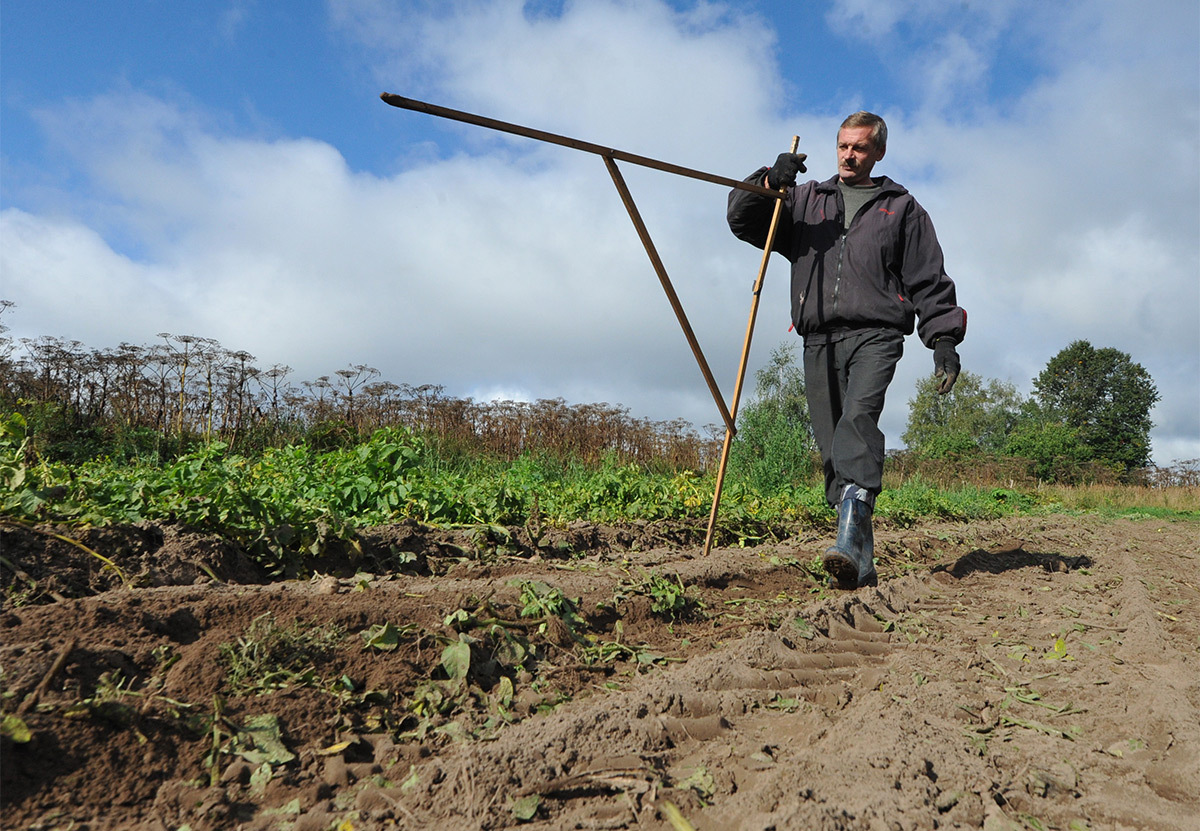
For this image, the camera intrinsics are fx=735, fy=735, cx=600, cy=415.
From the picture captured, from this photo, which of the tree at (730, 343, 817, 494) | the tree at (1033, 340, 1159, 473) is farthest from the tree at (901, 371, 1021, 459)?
the tree at (730, 343, 817, 494)

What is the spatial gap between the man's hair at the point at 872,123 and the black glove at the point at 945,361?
126cm

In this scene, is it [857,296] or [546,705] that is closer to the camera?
[546,705]

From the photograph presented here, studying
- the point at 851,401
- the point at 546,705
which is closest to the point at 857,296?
the point at 851,401

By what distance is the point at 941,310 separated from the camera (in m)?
4.32

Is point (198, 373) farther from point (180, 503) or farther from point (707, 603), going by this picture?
point (707, 603)

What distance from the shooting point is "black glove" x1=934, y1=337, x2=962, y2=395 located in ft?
13.9

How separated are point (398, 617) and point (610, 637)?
2.65 feet

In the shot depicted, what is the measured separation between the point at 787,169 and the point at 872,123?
58 centimetres

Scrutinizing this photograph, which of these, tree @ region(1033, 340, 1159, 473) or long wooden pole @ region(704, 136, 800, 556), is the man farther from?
tree @ region(1033, 340, 1159, 473)

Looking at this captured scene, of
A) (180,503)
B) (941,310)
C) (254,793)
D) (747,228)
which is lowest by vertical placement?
(254,793)

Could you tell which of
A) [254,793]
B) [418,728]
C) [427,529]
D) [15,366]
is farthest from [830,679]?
[15,366]

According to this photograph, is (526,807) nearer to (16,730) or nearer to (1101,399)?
(16,730)

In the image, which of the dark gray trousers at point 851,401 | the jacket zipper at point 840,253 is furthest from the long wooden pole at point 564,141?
the dark gray trousers at point 851,401

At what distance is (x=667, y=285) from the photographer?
4363mm
